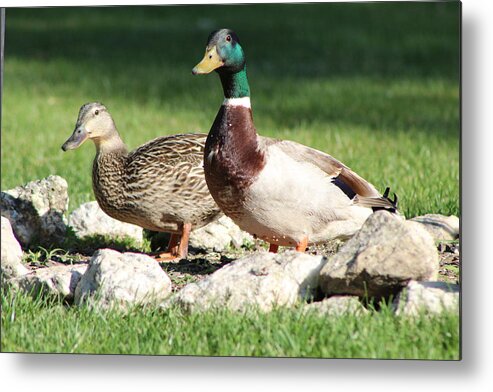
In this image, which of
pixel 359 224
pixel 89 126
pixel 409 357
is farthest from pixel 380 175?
pixel 409 357

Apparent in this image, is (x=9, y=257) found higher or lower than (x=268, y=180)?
lower

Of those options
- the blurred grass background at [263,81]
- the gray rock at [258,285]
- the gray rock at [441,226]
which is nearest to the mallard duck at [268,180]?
the gray rock at [258,285]

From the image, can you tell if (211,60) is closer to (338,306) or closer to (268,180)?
(268,180)

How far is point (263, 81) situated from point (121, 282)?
4.20 metres

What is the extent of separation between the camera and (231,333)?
408 centimetres

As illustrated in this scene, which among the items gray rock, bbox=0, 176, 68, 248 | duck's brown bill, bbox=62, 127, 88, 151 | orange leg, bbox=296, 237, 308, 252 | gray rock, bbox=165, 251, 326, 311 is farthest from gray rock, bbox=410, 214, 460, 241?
gray rock, bbox=0, 176, 68, 248

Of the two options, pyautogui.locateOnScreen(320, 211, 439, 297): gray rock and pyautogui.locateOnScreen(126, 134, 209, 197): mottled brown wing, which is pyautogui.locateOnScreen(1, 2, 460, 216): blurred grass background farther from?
pyautogui.locateOnScreen(320, 211, 439, 297): gray rock

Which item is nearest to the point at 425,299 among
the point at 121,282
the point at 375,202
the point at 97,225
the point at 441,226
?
the point at 375,202

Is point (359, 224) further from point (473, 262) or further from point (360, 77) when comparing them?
point (360, 77)

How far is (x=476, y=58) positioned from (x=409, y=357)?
121cm

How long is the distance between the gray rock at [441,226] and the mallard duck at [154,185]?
102cm

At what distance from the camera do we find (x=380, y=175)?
5.95 meters

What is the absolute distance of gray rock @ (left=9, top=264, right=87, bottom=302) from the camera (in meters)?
4.56

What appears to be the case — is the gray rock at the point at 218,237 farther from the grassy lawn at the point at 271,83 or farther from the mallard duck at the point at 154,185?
the grassy lawn at the point at 271,83
